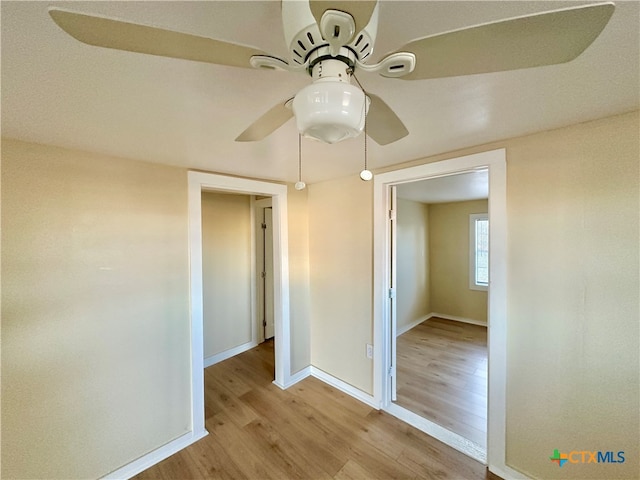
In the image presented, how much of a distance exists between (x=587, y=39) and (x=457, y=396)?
9.11 ft

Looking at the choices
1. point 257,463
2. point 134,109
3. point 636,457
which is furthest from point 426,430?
point 134,109

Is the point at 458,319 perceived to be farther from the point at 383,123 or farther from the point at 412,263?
the point at 383,123

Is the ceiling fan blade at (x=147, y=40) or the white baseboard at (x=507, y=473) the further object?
the white baseboard at (x=507, y=473)

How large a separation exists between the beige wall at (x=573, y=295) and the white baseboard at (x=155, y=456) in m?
2.21

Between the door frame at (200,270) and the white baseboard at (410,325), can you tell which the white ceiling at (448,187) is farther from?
the white baseboard at (410,325)

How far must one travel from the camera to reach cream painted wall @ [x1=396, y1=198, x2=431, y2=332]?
4043 millimetres

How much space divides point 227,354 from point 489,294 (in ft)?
10.0

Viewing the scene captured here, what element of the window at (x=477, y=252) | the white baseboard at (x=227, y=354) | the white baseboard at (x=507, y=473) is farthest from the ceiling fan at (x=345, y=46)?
the window at (x=477, y=252)

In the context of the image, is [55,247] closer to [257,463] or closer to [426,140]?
[257,463]

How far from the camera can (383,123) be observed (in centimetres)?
98

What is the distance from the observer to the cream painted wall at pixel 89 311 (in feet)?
4.41

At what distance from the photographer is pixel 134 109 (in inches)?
42.3

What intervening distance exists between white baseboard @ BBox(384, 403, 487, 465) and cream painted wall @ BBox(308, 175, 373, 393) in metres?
0.29

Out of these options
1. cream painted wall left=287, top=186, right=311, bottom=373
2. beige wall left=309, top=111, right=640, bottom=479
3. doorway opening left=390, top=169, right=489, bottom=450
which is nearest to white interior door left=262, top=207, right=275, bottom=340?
cream painted wall left=287, top=186, right=311, bottom=373
